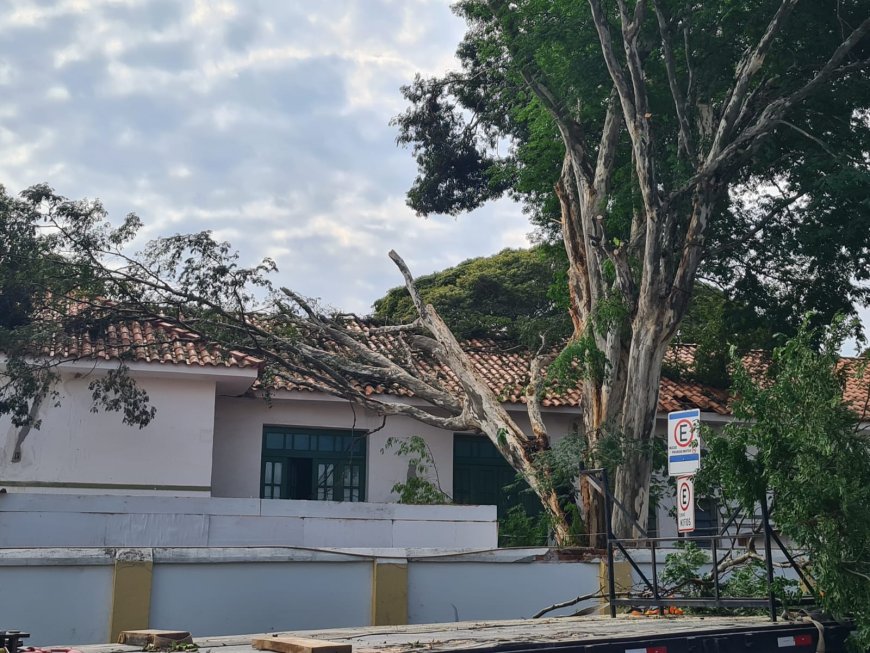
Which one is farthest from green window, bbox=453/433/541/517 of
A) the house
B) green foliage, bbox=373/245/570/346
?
green foliage, bbox=373/245/570/346

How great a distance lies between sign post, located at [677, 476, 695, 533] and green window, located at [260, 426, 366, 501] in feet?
32.8

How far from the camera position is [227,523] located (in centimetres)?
1430

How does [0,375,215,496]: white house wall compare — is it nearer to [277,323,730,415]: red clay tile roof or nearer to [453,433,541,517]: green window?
[277,323,730,415]: red clay tile roof

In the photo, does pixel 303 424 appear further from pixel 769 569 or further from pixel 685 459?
pixel 769 569

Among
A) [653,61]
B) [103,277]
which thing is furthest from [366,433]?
[653,61]

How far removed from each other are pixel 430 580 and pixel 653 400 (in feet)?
17.3

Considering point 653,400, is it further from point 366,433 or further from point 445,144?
point 445,144

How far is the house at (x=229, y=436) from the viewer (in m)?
17.0

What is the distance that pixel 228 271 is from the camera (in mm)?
17031

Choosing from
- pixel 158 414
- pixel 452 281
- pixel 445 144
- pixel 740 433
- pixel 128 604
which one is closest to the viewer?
pixel 740 433

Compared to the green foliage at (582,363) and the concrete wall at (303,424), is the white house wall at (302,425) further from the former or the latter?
the green foliage at (582,363)

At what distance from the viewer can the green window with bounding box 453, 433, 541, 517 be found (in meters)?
20.4

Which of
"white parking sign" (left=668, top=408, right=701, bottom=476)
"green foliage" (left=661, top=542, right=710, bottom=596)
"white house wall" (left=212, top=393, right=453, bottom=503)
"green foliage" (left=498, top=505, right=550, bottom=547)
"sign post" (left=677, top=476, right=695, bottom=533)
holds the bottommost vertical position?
"green foliage" (left=661, top=542, right=710, bottom=596)

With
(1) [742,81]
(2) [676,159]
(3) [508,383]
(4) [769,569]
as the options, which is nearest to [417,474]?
(3) [508,383]
